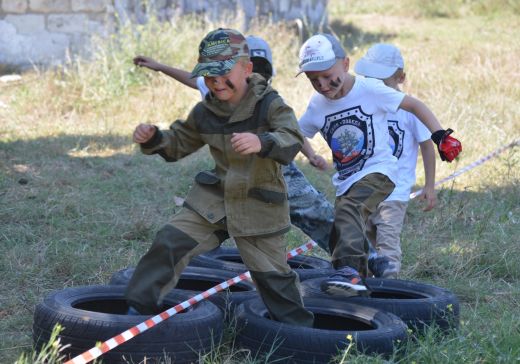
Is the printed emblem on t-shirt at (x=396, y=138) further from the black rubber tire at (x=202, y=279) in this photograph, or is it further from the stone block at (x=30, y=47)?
the stone block at (x=30, y=47)

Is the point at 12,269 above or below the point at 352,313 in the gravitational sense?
below

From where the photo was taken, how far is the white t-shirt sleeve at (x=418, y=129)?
6422mm

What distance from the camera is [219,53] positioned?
446 centimetres

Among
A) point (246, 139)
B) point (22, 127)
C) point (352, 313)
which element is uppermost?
point (246, 139)

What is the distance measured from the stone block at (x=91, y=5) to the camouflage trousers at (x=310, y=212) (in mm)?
8580

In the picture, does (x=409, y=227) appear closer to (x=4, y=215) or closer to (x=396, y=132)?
(x=396, y=132)

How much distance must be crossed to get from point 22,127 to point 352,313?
24.0 feet

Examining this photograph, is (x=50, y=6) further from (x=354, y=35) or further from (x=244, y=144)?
(x=244, y=144)

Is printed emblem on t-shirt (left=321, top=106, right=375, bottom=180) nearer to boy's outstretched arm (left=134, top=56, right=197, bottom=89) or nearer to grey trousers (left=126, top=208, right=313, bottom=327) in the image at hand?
boy's outstretched arm (left=134, top=56, right=197, bottom=89)

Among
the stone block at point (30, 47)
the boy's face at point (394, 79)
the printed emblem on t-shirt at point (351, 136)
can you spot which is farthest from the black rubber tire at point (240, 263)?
the stone block at point (30, 47)

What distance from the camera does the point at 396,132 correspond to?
251 inches

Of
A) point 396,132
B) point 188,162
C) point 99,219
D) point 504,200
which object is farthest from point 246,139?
point 188,162

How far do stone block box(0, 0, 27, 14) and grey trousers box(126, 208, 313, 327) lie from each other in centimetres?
1009

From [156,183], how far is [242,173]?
15.7 ft
